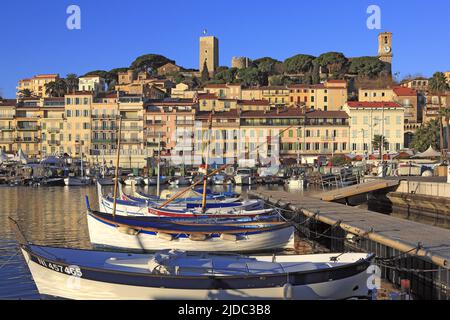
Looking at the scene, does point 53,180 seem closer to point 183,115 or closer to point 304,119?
point 183,115

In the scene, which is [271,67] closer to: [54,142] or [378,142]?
[54,142]

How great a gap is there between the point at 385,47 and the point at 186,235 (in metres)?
177

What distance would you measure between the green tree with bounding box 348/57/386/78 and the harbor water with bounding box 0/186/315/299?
121m

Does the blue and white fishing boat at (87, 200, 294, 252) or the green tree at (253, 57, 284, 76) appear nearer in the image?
the blue and white fishing boat at (87, 200, 294, 252)

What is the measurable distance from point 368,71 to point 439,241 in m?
155

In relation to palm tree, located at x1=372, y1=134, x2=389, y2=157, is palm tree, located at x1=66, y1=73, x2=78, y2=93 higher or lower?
higher

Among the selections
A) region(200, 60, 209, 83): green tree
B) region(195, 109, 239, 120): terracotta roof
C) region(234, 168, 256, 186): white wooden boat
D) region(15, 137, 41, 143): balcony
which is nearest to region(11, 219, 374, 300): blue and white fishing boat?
region(234, 168, 256, 186): white wooden boat

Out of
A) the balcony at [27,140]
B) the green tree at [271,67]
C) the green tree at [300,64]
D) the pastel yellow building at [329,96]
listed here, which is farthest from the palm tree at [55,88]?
the green tree at [300,64]

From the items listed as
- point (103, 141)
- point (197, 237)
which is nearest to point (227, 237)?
point (197, 237)

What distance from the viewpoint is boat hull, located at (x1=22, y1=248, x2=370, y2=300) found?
15.7 meters

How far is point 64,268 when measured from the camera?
54.6 feet

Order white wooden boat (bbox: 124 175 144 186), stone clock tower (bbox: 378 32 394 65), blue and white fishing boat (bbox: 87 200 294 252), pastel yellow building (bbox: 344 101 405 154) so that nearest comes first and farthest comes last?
blue and white fishing boat (bbox: 87 200 294 252) < white wooden boat (bbox: 124 175 144 186) < pastel yellow building (bbox: 344 101 405 154) < stone clock tower (bbox: 378 32 394 65)

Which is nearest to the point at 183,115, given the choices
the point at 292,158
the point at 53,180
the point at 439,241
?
the point at 292,158

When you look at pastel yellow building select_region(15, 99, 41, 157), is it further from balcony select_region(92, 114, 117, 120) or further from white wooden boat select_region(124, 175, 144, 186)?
white wooden boat select_region(124, 175, 144, 186)
